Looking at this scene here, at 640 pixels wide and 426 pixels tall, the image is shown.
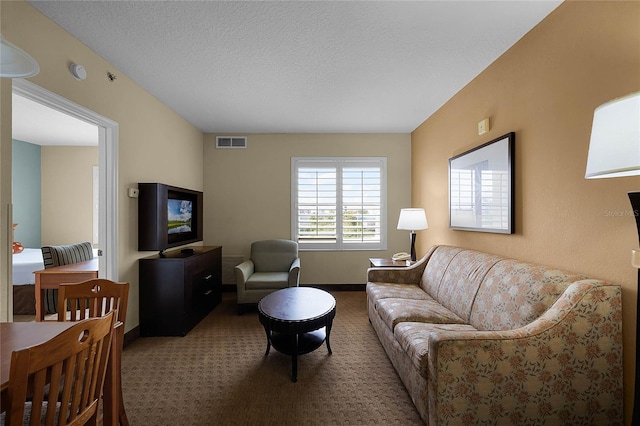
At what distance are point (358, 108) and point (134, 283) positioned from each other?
3.38m

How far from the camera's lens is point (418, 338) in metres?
1.85

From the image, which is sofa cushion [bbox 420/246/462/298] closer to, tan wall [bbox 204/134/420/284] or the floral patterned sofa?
the floral patterned sofa

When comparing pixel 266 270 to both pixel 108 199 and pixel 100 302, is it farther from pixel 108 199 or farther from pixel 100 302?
pixel 100 302

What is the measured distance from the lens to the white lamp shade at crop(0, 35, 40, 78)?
1.17 meters

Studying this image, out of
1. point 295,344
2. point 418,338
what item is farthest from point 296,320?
point 418,338

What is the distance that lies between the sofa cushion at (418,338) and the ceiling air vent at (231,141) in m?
3.81

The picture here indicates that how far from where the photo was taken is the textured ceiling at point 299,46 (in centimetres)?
186

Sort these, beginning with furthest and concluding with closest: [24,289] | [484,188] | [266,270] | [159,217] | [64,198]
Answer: [64,198] < [266,270] < [24,289] < [159,217] < [484,188]

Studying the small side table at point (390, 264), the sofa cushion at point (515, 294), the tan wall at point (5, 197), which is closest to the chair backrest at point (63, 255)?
the tan wall at point (5, 197)

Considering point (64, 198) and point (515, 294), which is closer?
point (515, 294)

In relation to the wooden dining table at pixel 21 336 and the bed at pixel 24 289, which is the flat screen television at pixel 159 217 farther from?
the bed at pixel 24 289

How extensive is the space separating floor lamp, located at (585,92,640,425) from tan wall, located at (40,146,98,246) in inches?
271

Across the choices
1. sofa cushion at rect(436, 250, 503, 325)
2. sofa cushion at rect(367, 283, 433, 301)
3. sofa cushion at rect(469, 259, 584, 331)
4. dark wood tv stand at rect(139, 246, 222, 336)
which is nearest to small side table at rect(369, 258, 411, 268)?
sofa cushion at rect(367, 283, 433, 301)

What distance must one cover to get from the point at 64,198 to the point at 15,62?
17.3 feet
